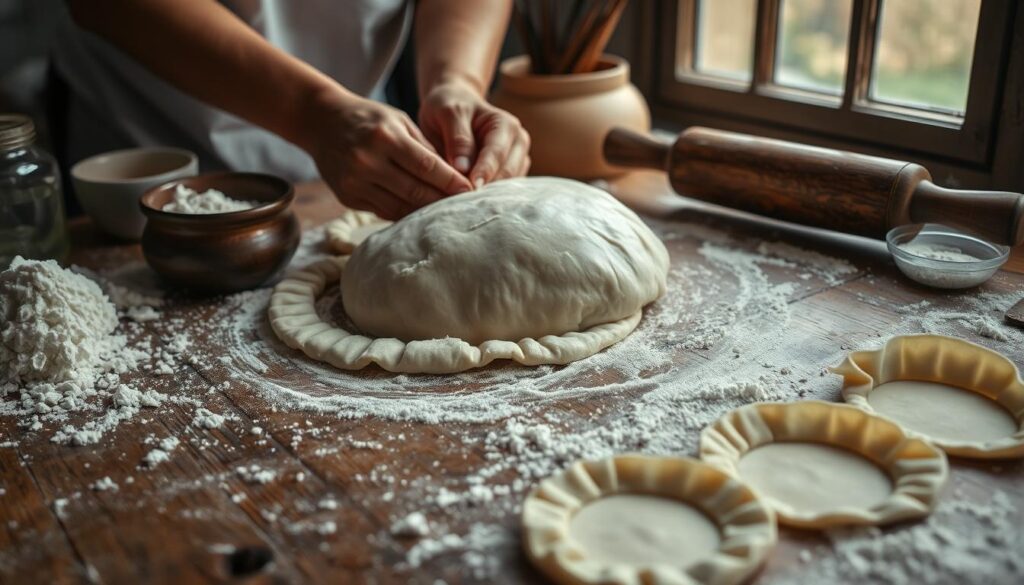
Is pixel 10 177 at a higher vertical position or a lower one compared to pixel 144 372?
higher

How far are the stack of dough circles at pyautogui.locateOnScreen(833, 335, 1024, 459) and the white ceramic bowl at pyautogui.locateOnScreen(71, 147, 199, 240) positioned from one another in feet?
4.33

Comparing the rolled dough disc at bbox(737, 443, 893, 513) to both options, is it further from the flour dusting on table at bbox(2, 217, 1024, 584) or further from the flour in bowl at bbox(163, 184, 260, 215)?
the flour in bowl at bbox(163, 184, 260, 215)

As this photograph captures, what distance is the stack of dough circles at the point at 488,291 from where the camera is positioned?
1.29 m

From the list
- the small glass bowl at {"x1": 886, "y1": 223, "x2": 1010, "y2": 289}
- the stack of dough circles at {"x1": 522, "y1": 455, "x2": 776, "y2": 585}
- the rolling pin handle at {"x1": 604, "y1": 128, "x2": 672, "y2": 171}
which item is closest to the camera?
the stack of dough circles at {"x1": 522, "y1": 455, "x2": 776, "y2": 585}

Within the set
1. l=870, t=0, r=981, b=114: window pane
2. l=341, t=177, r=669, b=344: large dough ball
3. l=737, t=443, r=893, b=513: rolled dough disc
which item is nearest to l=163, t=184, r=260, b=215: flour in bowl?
l=341, t=177, r=669, b=344: large dough ball

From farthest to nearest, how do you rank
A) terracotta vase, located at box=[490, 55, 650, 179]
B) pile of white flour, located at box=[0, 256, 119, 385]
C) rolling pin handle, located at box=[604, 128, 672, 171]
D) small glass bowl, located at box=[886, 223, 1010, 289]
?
terracotta vase, located at box=[490, 55, 650, 179], rolling pin handle, located at box=[604, 128, 672, 171], small glass bowl, located at box=[886, 223, 1010, 289], pile of white flour, located at box=[0, 256, 119, 385]

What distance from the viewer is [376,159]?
1521 mm

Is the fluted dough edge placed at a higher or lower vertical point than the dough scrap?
lower

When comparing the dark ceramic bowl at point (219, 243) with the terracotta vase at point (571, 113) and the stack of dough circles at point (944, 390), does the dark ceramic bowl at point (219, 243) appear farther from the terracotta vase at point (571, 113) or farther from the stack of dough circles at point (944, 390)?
the stack of dough circles at point (944, 390)

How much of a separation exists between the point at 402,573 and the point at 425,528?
7 centimetres

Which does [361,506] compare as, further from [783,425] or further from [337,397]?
[783,425]

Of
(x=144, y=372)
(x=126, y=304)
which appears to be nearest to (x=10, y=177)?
(x=126, y=304)

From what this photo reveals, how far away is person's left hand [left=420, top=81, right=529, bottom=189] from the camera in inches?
62.9

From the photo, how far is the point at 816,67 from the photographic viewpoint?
2.16 metres
